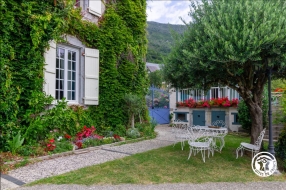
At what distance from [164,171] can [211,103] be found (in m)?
8.36

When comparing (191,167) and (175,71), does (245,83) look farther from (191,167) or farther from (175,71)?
(191,167)

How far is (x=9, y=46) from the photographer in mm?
5559

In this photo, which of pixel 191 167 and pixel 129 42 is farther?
pixel 129 42

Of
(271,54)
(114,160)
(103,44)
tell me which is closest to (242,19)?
(271,54)

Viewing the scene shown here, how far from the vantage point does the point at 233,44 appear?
445 cm

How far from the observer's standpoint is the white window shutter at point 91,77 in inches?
306

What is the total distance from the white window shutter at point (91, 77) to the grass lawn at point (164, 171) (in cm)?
295

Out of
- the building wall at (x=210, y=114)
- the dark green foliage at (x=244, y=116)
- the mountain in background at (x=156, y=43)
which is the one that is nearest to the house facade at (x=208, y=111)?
the building wall at (x=210, y=114)

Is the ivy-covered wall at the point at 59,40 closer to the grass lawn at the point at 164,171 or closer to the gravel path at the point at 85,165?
the gravel path at the point at 85,165

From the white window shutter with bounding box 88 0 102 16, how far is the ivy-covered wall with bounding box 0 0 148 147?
0.91 feet

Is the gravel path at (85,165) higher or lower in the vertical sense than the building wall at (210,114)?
lower

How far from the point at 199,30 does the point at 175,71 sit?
1133 mm

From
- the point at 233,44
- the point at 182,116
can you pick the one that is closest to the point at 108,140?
the point at 233,44

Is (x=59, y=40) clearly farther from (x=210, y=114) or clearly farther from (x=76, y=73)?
(x=210, y=114)
